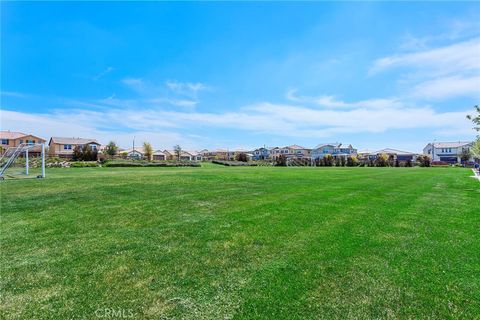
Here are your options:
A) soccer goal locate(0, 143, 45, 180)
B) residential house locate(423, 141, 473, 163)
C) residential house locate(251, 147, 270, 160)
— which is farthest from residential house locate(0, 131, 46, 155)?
residential house locate(423, 141, 473, 163)

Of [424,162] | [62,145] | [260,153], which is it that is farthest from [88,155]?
[260,153]

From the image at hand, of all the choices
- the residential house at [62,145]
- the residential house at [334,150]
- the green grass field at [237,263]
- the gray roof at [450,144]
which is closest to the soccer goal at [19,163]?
the green grass field at [237,263]

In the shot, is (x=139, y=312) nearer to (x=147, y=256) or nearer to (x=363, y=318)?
(x=147, y=256)

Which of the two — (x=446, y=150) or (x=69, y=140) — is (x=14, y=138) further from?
(x=446, y=150)

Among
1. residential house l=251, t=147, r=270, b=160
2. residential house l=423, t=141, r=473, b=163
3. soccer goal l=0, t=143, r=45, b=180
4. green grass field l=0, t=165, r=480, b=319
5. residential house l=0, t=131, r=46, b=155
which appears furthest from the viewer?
residential house l=251, t=147, r=270, b=160

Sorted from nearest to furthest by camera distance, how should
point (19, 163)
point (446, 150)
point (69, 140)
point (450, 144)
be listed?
point (19, 163) → point (69, 140) → point (446, 150) → point (450, 144)

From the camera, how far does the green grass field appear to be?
10.00 feet

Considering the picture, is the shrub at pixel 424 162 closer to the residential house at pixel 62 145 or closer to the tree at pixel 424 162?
the tree at pixel 424 162

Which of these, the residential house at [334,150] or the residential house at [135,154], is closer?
the residential house at [135,154]

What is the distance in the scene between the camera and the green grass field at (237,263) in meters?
3.05

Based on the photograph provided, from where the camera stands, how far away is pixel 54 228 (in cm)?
588

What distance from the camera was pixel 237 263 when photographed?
423cm

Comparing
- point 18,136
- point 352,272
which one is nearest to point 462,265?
point 352,272

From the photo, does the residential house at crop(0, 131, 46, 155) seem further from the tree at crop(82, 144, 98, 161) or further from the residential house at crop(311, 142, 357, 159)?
the residential house at crop(311, 142, 357, 159)
